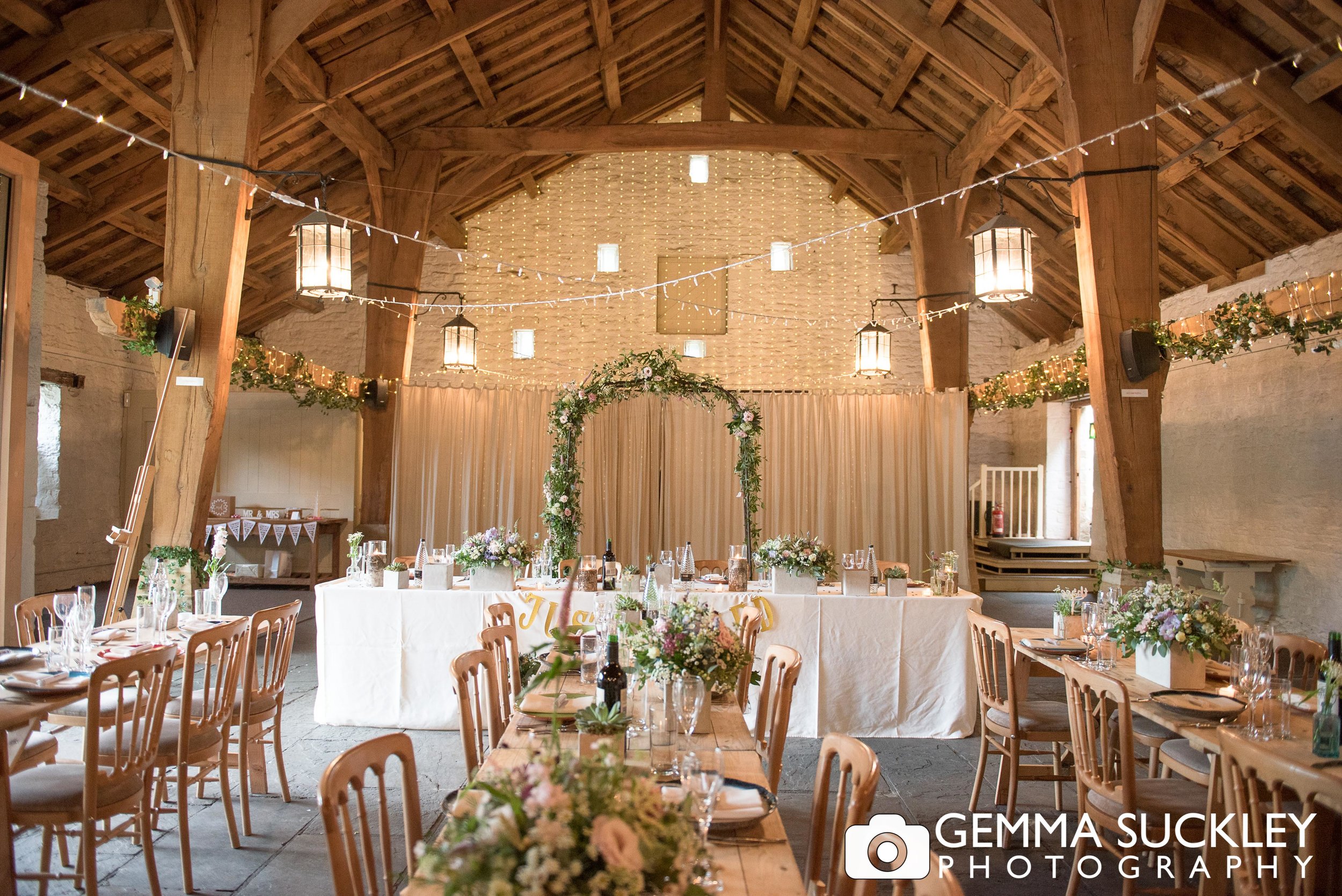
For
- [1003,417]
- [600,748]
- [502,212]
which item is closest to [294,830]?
[600,748]

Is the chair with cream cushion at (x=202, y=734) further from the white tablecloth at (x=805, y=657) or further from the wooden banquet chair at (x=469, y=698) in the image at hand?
the white tablecloth at (x=805, y=657)

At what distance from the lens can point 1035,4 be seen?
6395mm

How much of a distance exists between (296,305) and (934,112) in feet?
29.9

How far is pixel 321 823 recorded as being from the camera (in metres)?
4.08

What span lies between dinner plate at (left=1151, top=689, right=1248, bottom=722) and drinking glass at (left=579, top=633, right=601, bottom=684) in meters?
2.13

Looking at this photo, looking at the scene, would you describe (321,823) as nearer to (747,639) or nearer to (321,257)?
(747,639)

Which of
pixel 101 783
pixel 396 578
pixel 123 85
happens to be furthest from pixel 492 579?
pixel 123 85

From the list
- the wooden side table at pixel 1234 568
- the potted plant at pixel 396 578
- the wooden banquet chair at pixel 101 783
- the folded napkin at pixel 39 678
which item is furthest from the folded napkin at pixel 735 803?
the wooden side table at pixel 1234 568

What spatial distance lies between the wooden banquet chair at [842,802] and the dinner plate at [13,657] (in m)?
3.27

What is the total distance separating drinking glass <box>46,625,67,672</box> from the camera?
3.69 meters

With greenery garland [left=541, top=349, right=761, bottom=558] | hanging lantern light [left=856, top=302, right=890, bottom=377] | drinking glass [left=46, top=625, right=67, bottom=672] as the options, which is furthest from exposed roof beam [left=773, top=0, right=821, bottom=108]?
drinking glass [left=46, top=625, right=67, bottom=672]

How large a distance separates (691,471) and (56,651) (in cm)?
743

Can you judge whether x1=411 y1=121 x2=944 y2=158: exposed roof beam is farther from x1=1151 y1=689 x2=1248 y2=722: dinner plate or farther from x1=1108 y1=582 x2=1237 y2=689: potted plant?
x1=1151 y1=689 x2=1248 y2=722: dinner plate

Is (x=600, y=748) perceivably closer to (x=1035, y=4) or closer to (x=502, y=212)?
(x=1035, y=4)
